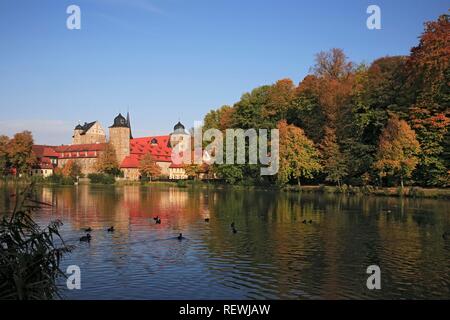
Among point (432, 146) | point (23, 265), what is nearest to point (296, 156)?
point (432, 146)

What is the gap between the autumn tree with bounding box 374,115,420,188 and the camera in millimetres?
56812

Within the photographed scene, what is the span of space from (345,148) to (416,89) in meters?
14.6

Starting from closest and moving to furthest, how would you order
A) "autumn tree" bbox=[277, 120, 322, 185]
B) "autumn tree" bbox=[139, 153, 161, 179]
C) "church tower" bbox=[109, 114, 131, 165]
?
1. "autumn tree" bbox=[277, 120, 322, 185]
2. "autumn tree" bbox=[139, 153, 161, 179]
3. "church tower" bbox=[109, 114, 131, 165]

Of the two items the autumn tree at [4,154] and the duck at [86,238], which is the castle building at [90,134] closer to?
the autumn tree at [4,154]

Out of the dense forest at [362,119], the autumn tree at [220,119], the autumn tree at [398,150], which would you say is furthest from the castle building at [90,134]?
the autumn tree at [398,150]

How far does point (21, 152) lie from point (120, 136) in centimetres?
4289

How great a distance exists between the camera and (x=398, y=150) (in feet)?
186

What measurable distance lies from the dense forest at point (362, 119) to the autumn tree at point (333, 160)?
0.14m

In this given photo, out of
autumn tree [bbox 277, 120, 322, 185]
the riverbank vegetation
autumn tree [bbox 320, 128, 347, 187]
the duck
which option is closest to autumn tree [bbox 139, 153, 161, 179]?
autumn tree [bbox 277, 120, 322, 185]

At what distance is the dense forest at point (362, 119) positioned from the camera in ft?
184

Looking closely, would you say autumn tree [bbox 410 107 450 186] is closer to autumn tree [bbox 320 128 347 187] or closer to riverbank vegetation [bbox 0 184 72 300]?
autumn tree [bbox 320 128 347 187]

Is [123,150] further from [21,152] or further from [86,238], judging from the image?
[86,238]

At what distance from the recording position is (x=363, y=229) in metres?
29.7

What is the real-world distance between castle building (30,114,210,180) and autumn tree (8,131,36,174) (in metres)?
27.8
